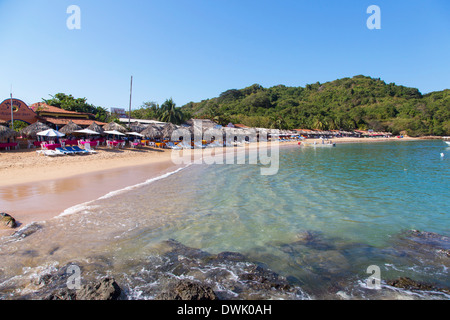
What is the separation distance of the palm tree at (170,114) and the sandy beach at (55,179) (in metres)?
18.9

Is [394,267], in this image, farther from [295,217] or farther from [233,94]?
[233,94]

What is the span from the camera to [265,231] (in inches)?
248

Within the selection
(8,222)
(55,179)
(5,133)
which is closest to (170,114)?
(5,133)

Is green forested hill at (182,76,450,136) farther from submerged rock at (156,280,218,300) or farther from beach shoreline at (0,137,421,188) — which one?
submerged rock at (156,280,218,300)

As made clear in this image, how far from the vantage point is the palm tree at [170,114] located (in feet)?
123

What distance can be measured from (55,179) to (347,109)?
3956 inches

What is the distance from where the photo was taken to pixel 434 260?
4.84m

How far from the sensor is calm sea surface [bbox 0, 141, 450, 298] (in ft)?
14.8

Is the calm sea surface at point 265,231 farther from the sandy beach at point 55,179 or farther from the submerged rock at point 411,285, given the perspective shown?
the sandy beach at point 55,179

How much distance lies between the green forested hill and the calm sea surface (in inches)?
1456

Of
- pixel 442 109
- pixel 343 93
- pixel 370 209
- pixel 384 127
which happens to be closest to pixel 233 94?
pixel 343 93

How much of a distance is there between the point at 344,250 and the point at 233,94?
107212 millimetres

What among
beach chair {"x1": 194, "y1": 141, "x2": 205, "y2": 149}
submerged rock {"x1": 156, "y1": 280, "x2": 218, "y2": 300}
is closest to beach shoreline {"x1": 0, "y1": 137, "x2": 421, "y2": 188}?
beach chair {"x1": 194, "y1": 141, "x2": 205, "y2": 149}

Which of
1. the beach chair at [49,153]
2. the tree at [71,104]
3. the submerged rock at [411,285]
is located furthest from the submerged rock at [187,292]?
the tree at [71,104]
